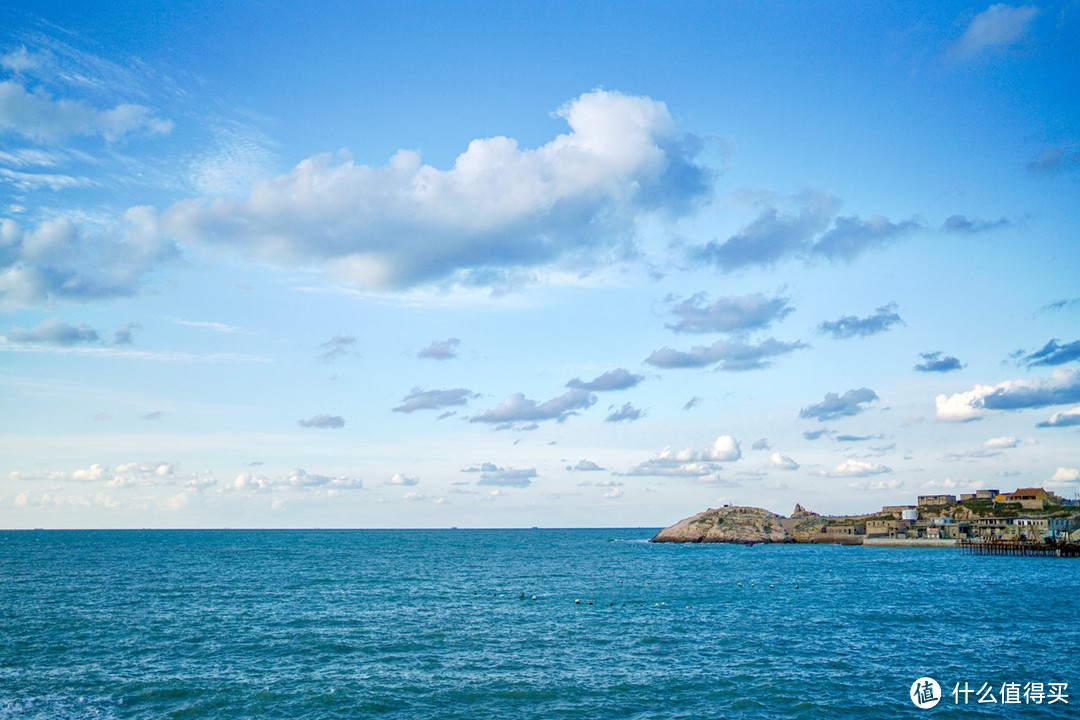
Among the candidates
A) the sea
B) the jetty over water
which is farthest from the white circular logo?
the jetty over water

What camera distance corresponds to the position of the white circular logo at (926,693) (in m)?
42.4

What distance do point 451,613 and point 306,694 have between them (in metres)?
33.2

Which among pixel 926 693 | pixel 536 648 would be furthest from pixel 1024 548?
pixel 536 648

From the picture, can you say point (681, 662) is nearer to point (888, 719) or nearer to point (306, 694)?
point (888, 719)

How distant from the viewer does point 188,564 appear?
147125 millimetres

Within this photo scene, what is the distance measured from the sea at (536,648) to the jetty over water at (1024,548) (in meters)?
66.7

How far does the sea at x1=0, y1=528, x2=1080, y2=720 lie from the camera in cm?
4275

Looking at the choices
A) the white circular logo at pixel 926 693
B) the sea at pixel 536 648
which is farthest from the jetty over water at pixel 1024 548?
the white circular logo at pixel 926 693

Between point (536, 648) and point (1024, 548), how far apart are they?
164617 millimetres

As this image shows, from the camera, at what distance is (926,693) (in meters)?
44.2

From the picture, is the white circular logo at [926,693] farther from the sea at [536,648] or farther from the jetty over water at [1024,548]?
the jetty over water at [1024,548]

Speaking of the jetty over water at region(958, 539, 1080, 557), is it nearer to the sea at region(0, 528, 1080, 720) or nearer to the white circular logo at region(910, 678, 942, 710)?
the sea at region(0, 528, 1080, 720)

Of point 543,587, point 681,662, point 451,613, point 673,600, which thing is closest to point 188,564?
point 543,587

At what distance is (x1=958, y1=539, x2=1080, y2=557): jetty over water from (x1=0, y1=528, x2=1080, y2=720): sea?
66.7 m
